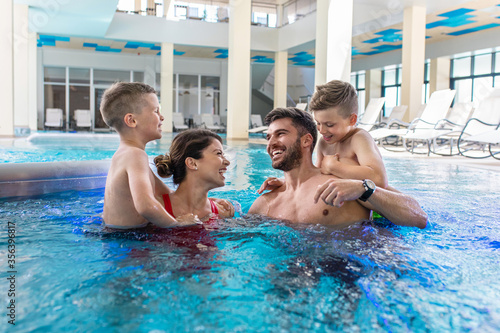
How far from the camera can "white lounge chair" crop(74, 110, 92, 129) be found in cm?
2069

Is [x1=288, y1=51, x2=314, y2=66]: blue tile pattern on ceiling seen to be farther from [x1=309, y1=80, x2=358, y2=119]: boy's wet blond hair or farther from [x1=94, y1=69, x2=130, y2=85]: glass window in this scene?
[x1=309, y1=80, x2=358, y2=119]: boy's wet blond hair

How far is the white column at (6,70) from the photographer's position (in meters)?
10.3

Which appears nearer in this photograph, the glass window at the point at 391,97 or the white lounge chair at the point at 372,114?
the white lounge chair at the point at 372,114

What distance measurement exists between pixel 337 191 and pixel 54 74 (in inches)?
868

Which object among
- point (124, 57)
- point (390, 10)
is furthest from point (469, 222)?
point (124, 57)

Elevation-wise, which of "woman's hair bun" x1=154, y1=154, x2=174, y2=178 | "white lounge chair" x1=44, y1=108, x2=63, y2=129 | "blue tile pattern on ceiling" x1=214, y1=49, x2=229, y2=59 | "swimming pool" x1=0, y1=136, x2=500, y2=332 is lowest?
"swimming pool" x1=0, y1=136, x2=500, y2=332

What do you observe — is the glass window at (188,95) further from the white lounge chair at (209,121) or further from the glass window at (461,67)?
the glass window at (461,67)

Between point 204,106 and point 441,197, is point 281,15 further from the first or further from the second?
point 441,197

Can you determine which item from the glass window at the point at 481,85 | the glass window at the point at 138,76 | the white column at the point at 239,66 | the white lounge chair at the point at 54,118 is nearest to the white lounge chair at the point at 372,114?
the white column at the point at 239,66

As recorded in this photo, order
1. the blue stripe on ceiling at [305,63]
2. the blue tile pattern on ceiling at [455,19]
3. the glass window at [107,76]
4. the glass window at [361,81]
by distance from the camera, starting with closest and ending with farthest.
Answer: the blue tile pattern on ceiling at [455,19]
the glass window at [107,76]
the blue stripe on ceiling at [305,63]
the glass window at [361,81]

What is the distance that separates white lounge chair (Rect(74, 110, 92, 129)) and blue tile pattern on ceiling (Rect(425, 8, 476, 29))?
15.0 m

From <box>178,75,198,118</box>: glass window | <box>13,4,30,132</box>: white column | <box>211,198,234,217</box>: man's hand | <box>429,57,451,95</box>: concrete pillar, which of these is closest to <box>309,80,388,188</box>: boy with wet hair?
<box>211,198,234,217</box>: man's hand

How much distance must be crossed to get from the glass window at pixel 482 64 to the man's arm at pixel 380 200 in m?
16.7

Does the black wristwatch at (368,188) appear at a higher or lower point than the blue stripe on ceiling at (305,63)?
lower
